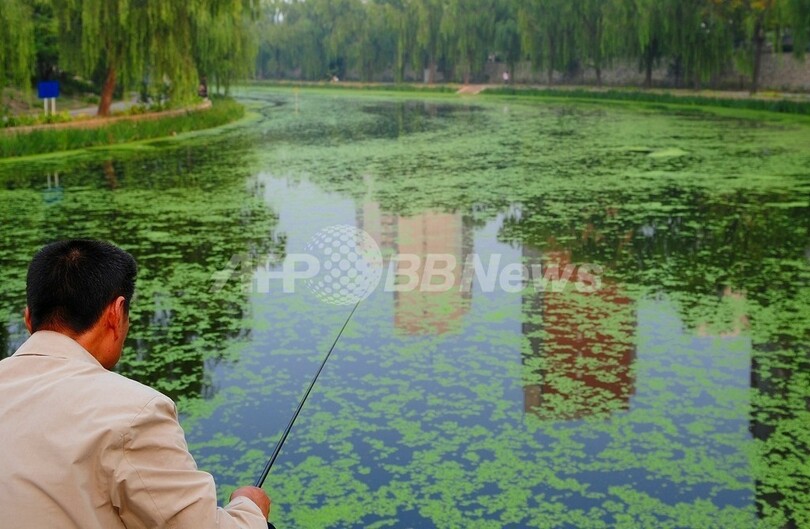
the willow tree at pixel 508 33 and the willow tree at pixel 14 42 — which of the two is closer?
the willow tree at pixel 14 42

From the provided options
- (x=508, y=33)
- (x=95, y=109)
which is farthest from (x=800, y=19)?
(x=508, y=33)

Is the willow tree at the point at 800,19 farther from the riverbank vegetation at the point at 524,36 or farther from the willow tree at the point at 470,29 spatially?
the willow tree at the point at 470,29

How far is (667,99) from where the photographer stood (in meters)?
25.7

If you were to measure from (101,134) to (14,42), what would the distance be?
1.61 meters

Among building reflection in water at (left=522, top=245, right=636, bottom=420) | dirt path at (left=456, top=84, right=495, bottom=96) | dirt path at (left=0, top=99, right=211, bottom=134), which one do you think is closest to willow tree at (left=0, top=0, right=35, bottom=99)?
dirt path at (left=0, top=99, right=211, bottom=134)

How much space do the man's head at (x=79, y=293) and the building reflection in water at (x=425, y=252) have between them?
126 inches

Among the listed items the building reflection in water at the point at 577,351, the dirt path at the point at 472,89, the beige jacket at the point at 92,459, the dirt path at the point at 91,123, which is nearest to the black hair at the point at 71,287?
the beige jacket at the point at 92,459

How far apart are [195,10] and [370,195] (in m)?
7.41

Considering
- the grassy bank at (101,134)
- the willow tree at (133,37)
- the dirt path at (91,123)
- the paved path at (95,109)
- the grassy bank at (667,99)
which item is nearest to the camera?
the grassy bank at (101,134)

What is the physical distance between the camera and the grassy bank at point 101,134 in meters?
12.1

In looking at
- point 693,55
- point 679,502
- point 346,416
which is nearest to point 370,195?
point 346,416

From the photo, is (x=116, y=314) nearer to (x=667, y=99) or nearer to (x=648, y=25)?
(x=648, y=25)

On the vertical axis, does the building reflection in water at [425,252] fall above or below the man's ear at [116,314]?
below

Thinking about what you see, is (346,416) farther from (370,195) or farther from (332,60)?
(332,60)
